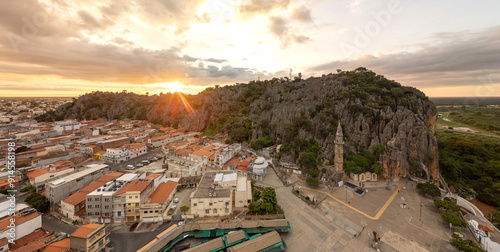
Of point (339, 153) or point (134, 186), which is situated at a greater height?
point (339, 153)

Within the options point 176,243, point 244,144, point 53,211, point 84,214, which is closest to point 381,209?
point 176,243

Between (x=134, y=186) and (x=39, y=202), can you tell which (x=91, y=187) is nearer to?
(x=39, y=202)

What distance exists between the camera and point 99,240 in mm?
21484

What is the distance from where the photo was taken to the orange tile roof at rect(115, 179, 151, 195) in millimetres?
26664

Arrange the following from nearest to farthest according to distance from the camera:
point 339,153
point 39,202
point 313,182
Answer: point 39,202 < point 313,182 < point 339,153

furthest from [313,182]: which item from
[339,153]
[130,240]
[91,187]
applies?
[91,187]

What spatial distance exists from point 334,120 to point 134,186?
142ft

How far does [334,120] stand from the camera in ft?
153

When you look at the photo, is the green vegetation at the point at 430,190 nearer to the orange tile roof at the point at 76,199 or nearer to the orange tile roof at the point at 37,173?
the orange tile roof at the point at 76,199

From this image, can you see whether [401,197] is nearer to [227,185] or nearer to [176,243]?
[227,185]

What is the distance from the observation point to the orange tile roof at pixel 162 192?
28.2 meters

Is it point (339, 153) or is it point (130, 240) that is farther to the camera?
point (339, 153)

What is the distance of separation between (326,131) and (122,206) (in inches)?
1605

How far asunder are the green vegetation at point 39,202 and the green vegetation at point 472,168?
7044cm
